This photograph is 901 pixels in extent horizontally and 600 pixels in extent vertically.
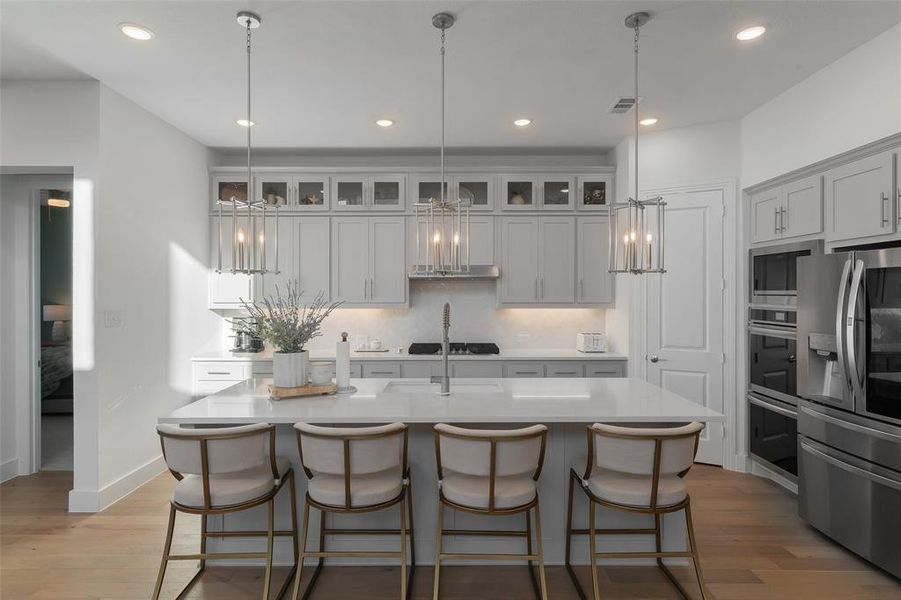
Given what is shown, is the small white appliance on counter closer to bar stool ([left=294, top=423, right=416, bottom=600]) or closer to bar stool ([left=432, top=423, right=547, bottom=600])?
bar stool ([left=432, top=423, right=547, bottom=600])

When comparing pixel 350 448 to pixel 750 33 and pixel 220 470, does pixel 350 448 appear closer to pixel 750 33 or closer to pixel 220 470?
pixel 220 470

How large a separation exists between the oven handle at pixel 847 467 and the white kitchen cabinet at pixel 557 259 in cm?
235

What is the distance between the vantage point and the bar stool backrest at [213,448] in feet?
7.16

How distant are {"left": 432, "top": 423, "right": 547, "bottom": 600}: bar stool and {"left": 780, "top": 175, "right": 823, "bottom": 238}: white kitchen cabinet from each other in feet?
8.40

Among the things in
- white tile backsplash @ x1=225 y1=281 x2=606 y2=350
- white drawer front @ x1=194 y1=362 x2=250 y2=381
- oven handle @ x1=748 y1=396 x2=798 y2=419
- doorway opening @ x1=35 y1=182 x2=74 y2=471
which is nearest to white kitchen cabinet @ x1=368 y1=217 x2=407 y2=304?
white tile backsplash @ x1=225 y1=281 x2=606 y2=350

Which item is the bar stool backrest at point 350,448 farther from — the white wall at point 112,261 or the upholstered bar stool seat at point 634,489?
the white wall at point 112,261

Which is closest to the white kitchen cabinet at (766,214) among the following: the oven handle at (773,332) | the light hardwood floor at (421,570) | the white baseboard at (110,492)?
the oven handle at (773,332)

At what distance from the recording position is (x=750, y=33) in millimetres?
2807

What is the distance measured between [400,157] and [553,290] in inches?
84.1

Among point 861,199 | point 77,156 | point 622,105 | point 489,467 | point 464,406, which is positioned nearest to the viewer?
point 489,467

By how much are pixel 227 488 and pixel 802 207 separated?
3.98 metres

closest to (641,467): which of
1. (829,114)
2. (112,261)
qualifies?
(829,114)

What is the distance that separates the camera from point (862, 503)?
269 cm

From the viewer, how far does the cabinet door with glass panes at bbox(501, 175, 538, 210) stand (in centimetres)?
500
